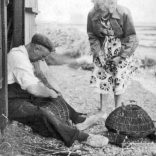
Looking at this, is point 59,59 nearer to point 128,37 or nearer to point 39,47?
point 128,37

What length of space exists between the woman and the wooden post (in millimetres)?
1966

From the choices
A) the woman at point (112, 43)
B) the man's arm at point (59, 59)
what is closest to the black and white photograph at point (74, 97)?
the woman at point (112, 43)

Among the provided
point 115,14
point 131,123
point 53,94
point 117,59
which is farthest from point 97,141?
point 115,14

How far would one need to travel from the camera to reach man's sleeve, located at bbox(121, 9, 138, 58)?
6863mm

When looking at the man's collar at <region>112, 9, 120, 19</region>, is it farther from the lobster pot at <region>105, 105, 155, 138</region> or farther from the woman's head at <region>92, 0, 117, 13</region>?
the lobster pot at <region>105, 105, 155, 138</region>

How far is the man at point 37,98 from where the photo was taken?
5426 mm

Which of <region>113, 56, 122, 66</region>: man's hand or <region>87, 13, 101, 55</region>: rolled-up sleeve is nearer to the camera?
<region>113, 56, 122, 66</region>: man's hand

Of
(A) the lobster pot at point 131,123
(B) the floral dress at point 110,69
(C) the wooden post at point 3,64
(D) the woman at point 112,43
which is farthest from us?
(B) the floral dress at point 110,69

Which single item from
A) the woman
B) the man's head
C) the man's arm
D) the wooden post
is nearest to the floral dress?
the woman

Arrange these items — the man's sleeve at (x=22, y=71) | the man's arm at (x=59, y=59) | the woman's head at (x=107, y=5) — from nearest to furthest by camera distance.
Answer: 1. the man's sleeve at (x=22, y=71)
2. the woman's head at (x=107, y=5)
3. the man's arm at (x=59, y=59)

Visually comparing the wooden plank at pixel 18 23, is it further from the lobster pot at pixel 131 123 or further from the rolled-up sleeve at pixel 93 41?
the lobster pot at pixel 131 123

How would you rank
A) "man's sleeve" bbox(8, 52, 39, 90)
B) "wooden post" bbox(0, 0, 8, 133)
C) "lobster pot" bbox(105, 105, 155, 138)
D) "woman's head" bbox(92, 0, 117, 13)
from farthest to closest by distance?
"woman's head" bbox(92, 0, 117, 13), "lobster pot" bbox(105, 105, 155, 138), "man's sleeve" bbox(8, 52, 39, 90), "wooden post" bbox(0, 0, 8, 133)

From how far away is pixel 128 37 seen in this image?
6.96m

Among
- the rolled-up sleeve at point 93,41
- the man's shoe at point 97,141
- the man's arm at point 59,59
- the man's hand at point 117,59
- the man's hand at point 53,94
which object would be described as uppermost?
the rolled-up sleeve at point 93,41
